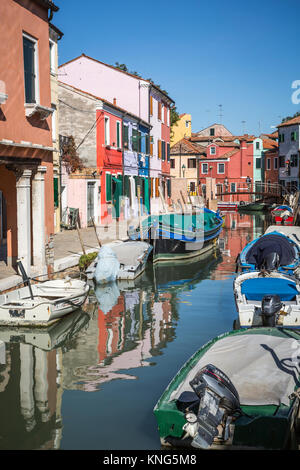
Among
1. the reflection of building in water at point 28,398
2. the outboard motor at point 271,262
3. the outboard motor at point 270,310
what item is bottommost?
the reflection of building in water at point 28,398

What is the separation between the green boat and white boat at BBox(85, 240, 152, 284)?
8.71m

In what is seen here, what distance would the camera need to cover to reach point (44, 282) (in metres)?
12.1

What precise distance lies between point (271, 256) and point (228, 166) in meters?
45.9

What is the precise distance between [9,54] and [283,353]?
28.7 feet

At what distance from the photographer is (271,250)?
14117 millimetres

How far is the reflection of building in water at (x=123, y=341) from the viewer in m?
8.31

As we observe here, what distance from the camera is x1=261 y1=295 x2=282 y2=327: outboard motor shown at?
9.01 m

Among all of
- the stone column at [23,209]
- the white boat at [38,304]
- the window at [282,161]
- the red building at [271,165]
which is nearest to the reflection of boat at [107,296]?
the white boat at [38,304]

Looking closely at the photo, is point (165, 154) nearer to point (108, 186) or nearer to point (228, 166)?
point (108, 186)

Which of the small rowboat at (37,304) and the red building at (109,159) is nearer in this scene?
the small rowboat at (37,304)

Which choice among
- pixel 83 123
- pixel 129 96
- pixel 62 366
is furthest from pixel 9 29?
pixel 129 96

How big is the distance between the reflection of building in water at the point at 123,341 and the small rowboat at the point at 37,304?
2.60 ft

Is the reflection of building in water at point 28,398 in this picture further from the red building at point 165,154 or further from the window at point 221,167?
the window at point 221,167

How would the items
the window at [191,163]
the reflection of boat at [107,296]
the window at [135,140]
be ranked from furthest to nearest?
the window at [191,163], the window at [135,140], the reflection of boat at [107,296]
